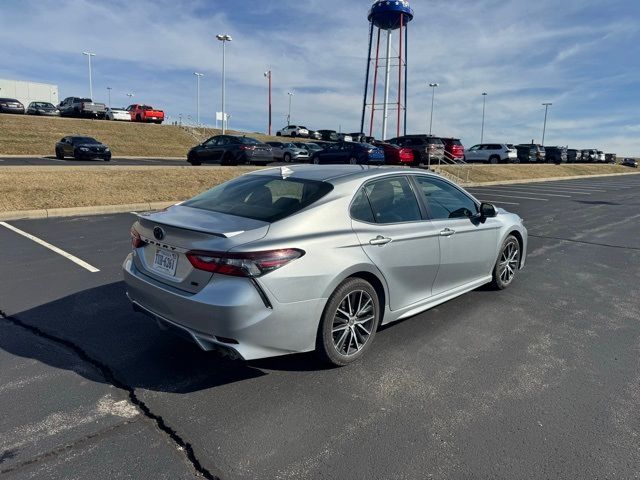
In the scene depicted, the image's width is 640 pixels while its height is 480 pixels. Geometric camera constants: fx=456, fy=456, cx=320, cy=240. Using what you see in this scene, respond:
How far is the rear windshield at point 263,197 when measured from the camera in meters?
3.38

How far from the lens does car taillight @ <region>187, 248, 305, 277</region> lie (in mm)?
2857

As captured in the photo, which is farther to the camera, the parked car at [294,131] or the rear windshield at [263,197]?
the parked car at [294,131]

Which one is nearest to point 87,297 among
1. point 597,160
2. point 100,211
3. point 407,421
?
point 407,421

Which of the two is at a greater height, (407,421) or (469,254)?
(469,254)

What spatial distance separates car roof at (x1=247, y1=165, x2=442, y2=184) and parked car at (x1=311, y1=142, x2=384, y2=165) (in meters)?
18.6

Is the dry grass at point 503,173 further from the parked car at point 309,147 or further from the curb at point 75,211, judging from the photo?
the curb at point 75,211

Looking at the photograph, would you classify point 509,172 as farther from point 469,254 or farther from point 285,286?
point 285,286

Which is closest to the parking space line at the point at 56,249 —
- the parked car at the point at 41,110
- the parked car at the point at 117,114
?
the parked car at the point at 41,110

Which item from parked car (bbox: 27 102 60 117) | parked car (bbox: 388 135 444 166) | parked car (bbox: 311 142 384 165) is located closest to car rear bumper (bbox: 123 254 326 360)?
parked car (bbox: 311 142 384 165)

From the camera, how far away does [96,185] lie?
11992 mm

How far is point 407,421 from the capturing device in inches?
111

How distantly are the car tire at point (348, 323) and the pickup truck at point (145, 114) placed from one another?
151ft

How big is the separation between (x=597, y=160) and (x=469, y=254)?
224 feet

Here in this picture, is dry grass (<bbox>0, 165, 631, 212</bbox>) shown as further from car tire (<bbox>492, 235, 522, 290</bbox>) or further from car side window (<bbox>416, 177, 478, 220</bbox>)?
car tire (<bbox>492, 235, 522, 290</bbox>)
